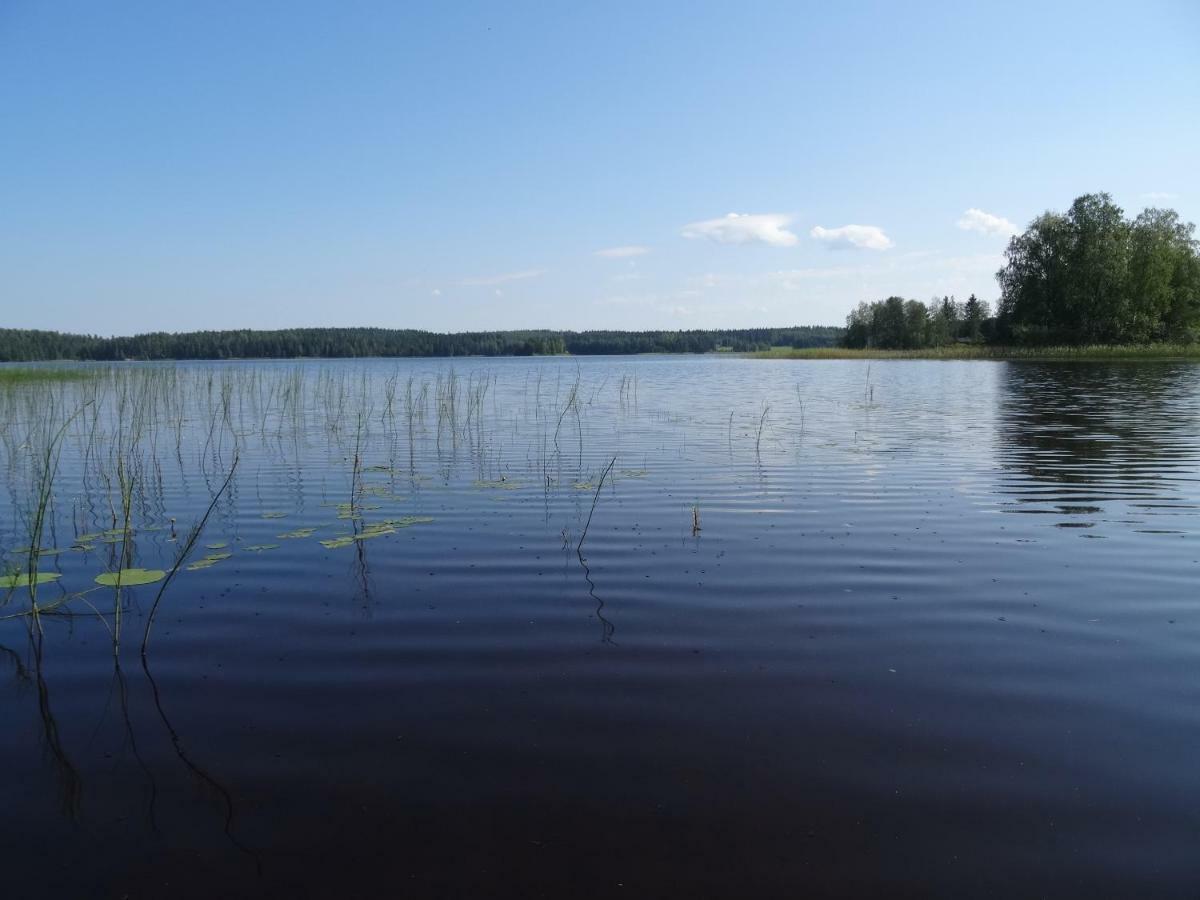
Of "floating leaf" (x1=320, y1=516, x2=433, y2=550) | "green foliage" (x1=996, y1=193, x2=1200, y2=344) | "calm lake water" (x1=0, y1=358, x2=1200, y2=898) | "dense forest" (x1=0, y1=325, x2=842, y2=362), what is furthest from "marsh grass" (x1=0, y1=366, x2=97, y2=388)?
"green foliage" (x1=996, y1=193, x2=1200, y2=344)

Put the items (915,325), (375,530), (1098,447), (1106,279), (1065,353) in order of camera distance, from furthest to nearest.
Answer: (915,325) < (1106,279) < (1065,353) < (1098,447) < (375,530)

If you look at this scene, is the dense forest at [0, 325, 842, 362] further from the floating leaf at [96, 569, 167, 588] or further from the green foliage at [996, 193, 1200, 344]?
the floating leaf at [96, 569, 167, 588]

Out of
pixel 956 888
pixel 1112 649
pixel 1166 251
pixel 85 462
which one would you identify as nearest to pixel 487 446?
pixel 85 462

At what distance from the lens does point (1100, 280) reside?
57219 mm

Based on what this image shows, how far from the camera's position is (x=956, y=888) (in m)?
2.57

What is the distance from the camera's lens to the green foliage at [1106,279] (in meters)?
56.8

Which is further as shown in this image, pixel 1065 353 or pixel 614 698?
pixel 1065 353

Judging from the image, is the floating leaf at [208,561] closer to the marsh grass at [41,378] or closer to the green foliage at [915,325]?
the marsh grass at [41,378]

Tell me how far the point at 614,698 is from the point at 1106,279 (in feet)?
218

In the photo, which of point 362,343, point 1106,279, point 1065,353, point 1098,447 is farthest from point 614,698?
point 362,343

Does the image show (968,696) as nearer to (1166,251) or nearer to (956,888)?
(956,888)

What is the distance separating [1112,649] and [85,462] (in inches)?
525

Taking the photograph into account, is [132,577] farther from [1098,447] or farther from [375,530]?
[1098,447]

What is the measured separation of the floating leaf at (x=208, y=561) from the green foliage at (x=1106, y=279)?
2575 inches
